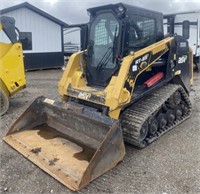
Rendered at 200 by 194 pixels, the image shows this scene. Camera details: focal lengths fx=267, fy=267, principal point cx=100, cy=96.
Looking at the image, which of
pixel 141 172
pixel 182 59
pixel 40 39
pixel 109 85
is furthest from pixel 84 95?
pixel 40 39

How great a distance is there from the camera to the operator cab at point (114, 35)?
4.15m

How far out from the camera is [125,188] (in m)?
3.05

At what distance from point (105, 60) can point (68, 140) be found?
1.43m

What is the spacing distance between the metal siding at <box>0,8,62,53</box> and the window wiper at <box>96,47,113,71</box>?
9.18m

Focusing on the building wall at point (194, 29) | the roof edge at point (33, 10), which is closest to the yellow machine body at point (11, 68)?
the roof edge at point (33, 10)

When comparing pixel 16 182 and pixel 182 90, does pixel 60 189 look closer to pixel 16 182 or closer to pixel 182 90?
pixel 16 182

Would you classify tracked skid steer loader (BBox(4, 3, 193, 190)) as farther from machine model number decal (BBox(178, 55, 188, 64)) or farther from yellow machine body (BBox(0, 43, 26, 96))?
yellow machine body (BBox(0, 43, 26, 96))

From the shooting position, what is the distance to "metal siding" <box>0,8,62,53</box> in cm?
1295

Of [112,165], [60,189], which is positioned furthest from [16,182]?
[112,165]

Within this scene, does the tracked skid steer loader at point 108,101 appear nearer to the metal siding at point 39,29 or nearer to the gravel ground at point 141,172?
the gravel ground at point 141,172

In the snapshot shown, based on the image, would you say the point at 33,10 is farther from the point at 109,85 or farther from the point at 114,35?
the point at 109,85

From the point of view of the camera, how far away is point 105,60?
441 centimetres

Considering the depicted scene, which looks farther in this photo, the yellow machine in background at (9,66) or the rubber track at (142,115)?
the yellow machine in background at (9,66)

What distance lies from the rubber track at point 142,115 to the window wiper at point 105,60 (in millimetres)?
836
